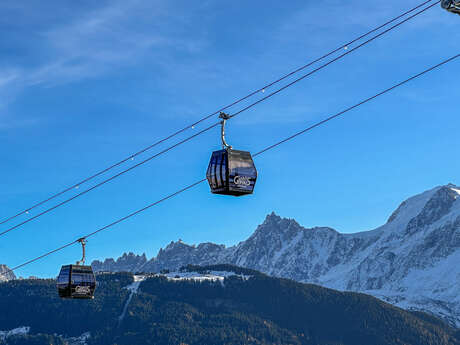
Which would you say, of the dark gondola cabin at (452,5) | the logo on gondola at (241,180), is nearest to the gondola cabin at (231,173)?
the logo on gondola at (241,180)

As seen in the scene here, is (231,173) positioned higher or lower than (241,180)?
higher

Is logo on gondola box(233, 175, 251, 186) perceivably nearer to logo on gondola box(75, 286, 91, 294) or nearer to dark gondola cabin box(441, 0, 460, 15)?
dark gondola cabin box(441, 0, 460, 15)

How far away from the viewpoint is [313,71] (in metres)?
30.6

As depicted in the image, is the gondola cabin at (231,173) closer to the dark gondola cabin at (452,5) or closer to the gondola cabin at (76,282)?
the dark gondola cabin at (452,5)

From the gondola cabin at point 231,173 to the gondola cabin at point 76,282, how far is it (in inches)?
822

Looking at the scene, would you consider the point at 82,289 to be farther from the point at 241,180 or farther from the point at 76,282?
the point at 241,180

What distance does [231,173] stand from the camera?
29.8 meters

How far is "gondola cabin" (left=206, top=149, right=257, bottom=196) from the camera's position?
2995cm

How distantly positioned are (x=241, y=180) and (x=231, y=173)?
61cm

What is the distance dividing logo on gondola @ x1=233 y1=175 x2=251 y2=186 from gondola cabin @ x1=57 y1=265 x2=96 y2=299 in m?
21.3

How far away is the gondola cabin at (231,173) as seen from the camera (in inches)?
1179

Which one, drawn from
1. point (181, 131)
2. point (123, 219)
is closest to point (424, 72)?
point (181, 131)

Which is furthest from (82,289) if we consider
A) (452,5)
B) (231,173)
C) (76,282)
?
(452,5)

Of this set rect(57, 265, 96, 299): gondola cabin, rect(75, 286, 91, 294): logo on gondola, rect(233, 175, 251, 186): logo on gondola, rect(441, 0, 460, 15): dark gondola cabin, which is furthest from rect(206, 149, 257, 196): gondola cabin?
rect(75, 286, 91, 294): logo on gondola
